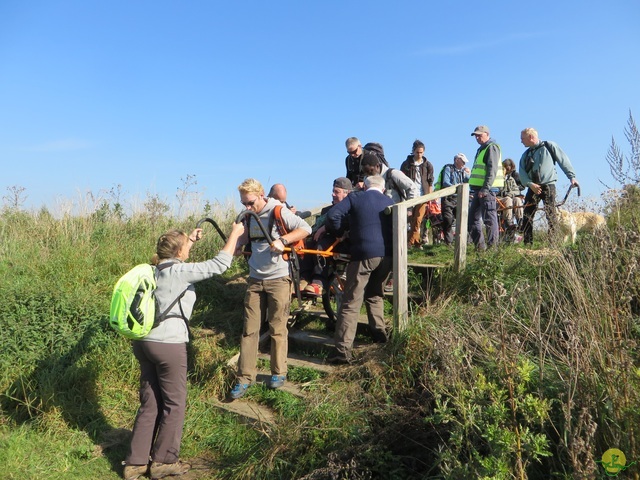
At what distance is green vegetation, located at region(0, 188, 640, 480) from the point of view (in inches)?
124

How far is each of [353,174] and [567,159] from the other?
315 centimetres

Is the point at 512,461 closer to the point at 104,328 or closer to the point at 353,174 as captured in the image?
the point at 104,328

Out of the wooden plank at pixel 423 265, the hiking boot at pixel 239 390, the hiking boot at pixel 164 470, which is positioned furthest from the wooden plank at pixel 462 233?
the hiking boot at pixel 164 470

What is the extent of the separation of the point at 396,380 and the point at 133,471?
239 centimetres

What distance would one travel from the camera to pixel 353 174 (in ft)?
26.9

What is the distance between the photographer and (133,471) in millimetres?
4531

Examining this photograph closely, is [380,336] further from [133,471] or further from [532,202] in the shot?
[532,202]

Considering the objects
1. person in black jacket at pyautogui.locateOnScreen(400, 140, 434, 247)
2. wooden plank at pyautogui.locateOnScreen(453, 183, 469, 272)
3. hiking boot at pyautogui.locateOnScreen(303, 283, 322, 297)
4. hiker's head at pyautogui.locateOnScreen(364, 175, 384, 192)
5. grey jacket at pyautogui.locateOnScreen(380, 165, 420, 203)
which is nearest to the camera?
hiker's head at pyautogui.locateOnScreen(364, 175, 384, 192)

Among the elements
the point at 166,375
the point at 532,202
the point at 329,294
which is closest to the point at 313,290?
the point at 329,294

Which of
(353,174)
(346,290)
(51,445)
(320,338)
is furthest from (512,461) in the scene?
(353,174)

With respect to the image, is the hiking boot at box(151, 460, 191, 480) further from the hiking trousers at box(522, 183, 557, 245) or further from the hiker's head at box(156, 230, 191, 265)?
the hiking trousers at box(522, 183, 557, 245)

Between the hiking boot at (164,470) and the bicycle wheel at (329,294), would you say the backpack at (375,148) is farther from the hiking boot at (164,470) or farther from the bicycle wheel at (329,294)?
the hiking boot at (164,470)

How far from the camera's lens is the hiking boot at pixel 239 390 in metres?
5.35

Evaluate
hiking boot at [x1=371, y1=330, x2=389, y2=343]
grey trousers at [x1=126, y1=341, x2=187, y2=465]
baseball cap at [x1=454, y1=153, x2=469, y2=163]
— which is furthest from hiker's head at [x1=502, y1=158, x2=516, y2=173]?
grey trousers at [x1=126, y1=341, x2=187, y2=465]
